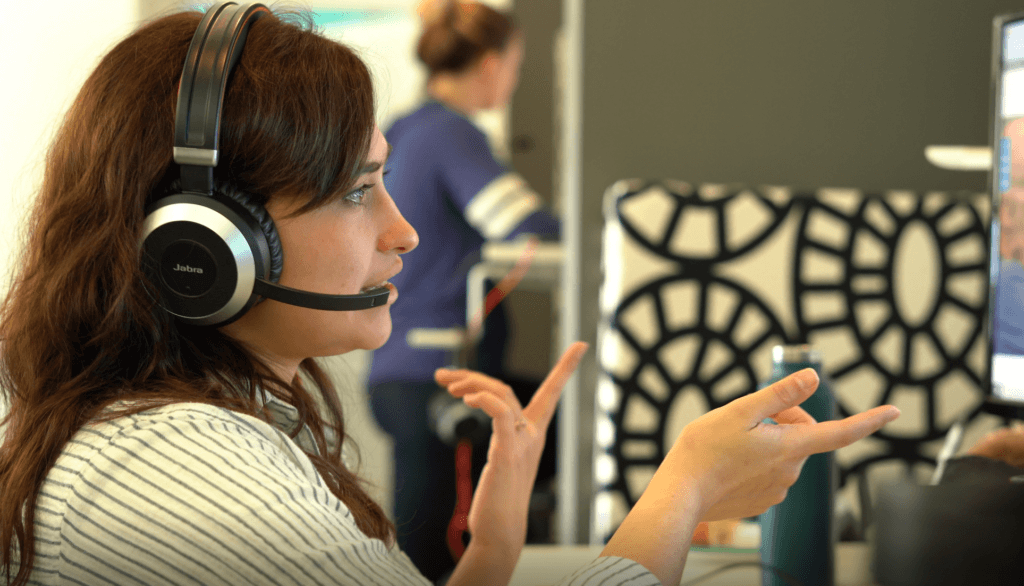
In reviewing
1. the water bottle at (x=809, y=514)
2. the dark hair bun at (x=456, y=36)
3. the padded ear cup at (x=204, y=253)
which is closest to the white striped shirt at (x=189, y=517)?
the padded ear cup at (x=204, y=253)

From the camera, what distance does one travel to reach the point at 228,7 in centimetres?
67

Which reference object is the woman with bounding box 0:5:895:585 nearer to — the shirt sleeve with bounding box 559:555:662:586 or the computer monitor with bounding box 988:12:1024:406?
the shirt sleeve with bounding box 559:555:662:586

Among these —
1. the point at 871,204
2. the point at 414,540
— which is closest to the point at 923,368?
the point at 871,204

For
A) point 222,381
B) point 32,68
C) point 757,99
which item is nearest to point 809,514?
point 222,381

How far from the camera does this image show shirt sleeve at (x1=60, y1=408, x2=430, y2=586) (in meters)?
0.49

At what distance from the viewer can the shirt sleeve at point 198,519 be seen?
19.2 inches

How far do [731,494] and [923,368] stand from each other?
0.87 metres

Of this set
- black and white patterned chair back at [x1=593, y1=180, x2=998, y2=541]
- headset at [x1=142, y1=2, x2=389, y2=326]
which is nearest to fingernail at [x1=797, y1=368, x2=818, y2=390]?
headset at [x1=142, y1=2, x2=389, y2=326]

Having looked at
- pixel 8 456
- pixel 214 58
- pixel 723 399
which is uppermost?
pixel 214 58

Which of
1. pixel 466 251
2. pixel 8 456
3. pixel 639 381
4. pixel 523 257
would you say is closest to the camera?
pixel 8 456

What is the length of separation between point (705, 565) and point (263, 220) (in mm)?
574

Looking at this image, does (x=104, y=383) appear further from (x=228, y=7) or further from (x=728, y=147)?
(x=728, y=147)

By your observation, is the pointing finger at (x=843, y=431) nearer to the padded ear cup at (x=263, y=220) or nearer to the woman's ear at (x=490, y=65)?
the padded ear cup at (x=263, y=220)

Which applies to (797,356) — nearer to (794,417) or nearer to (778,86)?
(794,417)
